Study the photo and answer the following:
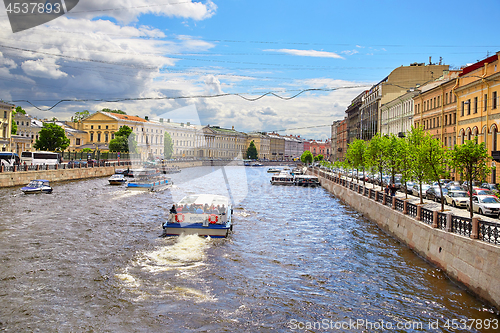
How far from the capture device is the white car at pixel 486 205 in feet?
62.1

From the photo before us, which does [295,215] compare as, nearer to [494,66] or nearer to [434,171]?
[434,171]

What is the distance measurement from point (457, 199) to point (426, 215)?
29.4 feet

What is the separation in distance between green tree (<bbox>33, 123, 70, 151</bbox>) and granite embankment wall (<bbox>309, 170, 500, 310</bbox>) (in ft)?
242

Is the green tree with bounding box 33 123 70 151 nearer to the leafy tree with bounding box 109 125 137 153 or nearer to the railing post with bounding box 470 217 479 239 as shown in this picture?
the leafy tree with bounding box 109 125 137 153

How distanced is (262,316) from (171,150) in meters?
77.1

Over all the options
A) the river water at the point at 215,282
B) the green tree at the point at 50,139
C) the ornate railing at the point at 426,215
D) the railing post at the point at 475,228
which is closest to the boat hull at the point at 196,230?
the river water at the point at 215,282

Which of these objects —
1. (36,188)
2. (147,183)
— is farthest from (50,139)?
(36,188)

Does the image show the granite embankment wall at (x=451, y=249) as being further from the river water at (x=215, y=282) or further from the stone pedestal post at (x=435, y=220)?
the river water at (x=215, y=282)

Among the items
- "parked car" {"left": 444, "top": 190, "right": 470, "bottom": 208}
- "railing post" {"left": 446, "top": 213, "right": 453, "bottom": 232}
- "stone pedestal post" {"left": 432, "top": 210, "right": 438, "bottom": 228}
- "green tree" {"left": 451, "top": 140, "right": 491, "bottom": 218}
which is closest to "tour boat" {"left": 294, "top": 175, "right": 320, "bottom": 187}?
"parked car" {"left": 444, "top": 190, "right": 470, "bottom": 208}

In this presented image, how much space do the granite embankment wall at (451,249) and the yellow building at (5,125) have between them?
62990mm

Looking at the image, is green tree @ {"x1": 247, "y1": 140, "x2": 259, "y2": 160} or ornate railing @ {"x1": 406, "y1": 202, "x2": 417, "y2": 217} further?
green tree @ {"x1": 247, "y1": 140, "x2": 259, "y2": 160}

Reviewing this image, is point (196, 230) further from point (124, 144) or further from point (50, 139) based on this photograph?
point (124, 144)

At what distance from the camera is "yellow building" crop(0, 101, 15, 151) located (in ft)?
206

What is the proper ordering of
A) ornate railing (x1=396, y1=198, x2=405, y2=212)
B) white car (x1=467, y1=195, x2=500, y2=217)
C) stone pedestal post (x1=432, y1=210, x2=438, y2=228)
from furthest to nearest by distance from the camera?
ornate railing (x1=396, y1=198, x2=405, y2=212)
white car (x1=467, y1=195, x2=500, y2=217)
stone pedestal post (x1=432, y1=210, x2=438, y2=228)
